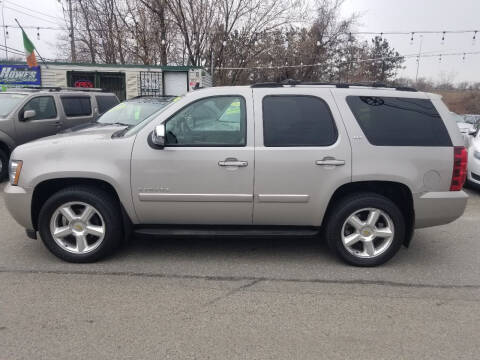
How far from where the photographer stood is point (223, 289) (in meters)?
3.62

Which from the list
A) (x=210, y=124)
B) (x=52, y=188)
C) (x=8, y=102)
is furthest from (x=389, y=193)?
(x=8, y=102)

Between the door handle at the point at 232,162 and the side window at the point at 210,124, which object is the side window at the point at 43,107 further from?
the door handle at the point at 232,162

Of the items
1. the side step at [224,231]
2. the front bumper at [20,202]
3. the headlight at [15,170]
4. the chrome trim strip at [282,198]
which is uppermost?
the headlight at [15,170]

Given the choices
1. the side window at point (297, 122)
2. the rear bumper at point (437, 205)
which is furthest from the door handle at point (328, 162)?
the rear bumper at point (437, 205)

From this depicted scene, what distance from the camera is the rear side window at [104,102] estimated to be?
10.4 meters

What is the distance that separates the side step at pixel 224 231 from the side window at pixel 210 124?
0.87 m

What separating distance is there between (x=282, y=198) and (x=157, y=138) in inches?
52.7

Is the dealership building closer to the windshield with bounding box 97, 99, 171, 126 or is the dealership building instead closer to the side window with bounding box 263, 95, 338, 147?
the windshield with bounding box 97, 99, 171, 126

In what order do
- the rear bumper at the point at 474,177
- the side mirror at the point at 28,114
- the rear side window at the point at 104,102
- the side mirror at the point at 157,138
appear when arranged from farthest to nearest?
1. the rear side window at the point at 104,102
2. the side mirror at the point at 28,114
3. the rear bumper at the point at 474,177
4. the side mirror at the point at 157,138

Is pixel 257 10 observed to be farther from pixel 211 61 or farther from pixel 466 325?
pixel 466 325

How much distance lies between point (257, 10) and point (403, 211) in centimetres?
2307

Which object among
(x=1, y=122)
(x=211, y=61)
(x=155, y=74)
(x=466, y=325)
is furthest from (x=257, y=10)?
(x=466, y=325)

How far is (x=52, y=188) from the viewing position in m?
4.18

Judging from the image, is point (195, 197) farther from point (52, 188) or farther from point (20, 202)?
point (20, 202)
